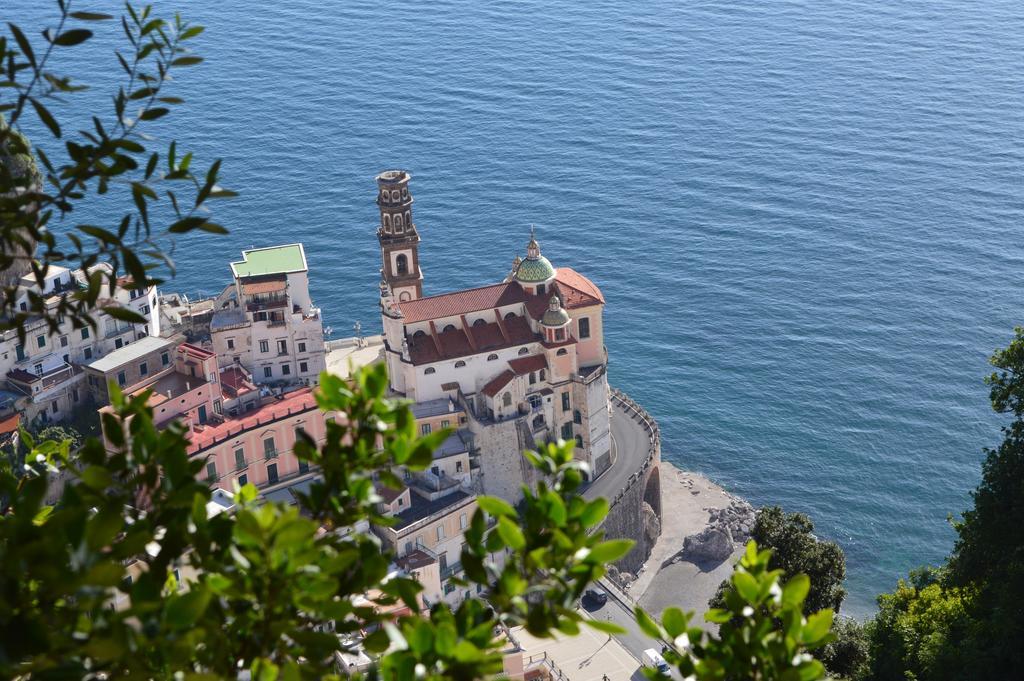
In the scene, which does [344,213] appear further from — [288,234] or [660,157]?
[660,157]

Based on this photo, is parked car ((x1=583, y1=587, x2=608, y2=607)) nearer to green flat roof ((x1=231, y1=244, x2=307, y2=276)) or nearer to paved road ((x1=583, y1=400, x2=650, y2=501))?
paved road ((x1=583, y1=400, x2=650, y2=501))

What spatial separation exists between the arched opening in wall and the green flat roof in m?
28.9

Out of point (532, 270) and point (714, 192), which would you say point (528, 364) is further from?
point (714, 192)

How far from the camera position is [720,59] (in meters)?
182

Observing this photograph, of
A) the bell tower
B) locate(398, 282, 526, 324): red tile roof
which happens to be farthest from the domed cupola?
the bell tower

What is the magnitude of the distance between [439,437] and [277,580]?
215cm

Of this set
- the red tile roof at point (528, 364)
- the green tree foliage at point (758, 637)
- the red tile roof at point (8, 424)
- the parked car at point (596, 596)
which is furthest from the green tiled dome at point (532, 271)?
the green tree foliage at point (758, 637)

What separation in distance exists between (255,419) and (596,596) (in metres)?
24.5

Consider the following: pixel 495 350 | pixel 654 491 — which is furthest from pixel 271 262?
pixel 654 491

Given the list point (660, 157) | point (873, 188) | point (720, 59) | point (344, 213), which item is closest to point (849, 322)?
point (873, 188)

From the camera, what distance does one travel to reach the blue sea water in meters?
111

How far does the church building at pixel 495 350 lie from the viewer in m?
87.6

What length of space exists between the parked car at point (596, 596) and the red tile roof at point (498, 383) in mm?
14098

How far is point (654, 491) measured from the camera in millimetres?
98688
